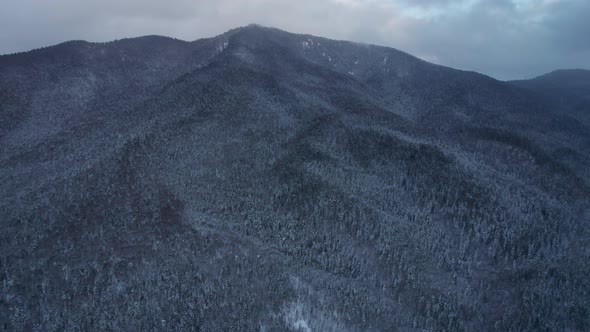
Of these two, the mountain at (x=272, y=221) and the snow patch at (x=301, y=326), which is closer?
the snow patch at (x=301, y=326)

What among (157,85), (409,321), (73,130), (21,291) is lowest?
(409,321)

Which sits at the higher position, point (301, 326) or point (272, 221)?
point (272, 221)

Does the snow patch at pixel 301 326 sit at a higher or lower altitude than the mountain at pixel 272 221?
lower

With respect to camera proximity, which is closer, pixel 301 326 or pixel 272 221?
pixel 301 326

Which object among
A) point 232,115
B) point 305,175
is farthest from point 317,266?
point 232,115

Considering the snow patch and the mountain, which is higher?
the mountain

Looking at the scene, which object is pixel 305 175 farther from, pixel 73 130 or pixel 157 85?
pixel 157 85

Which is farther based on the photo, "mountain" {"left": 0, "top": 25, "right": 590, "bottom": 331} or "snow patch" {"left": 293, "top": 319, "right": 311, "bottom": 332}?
"mountain" {"left": 0, "top": 25, "right": 590, "bottom": 331}

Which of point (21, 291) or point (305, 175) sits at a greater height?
point (305, 175)
